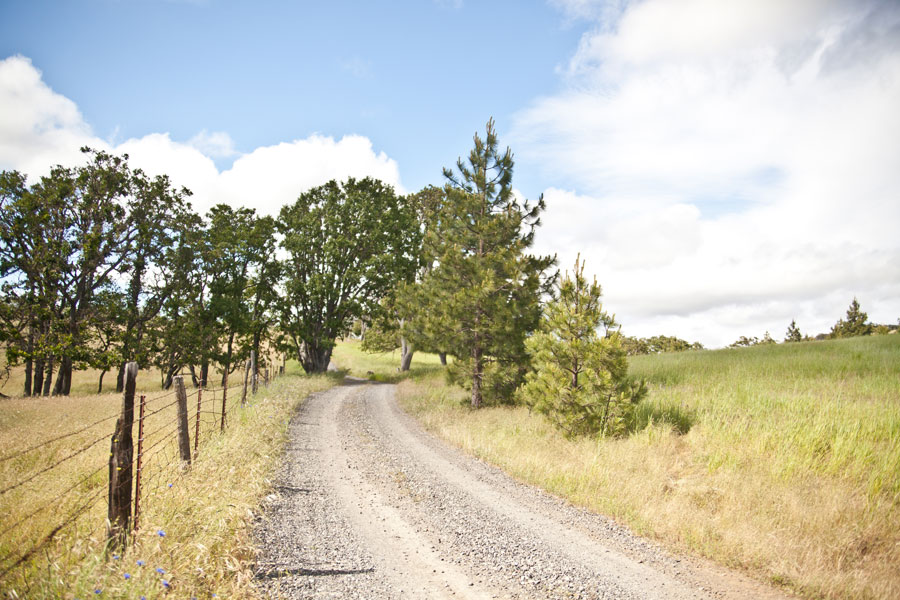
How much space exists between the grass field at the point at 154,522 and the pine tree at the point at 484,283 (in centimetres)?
786

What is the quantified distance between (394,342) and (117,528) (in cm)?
3572

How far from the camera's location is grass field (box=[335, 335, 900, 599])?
6.16m

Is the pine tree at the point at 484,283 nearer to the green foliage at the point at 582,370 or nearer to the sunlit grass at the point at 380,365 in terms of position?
the green foliage at the point at 582,370

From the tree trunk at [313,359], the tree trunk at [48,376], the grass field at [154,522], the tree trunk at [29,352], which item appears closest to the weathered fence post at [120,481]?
the grass field at [154,522]

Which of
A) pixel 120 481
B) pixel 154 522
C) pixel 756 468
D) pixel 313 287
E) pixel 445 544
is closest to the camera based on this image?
pixel 120 481

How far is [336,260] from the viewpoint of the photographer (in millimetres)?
31750

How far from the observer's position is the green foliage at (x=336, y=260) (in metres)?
31.3

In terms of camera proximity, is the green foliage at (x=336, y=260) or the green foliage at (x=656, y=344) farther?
the green foliage at (x=656, y=344)

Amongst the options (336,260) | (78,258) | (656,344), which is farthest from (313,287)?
(656,344)

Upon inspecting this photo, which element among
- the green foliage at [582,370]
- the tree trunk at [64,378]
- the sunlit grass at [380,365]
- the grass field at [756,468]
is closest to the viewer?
the grass field at [756,468]

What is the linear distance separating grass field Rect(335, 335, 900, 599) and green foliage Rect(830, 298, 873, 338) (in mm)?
46521

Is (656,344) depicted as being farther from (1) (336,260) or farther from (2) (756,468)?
(2) (756,468)

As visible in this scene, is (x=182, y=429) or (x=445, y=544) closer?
(x=445, y=544)

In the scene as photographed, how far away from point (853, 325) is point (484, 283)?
195 feet
